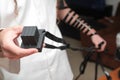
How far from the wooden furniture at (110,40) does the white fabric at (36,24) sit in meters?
1.07

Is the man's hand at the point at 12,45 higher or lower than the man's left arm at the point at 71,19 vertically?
higher

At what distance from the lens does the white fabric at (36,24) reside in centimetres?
73

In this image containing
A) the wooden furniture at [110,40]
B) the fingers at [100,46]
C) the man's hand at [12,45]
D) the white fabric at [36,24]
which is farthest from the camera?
the wooden furniture at [110,40]

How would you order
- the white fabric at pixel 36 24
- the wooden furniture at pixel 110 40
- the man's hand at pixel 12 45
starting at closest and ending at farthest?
the man's hand at pixel 12 45 < the white fabric at pixel 36 24 < the wooden furniture at pixel 110 40

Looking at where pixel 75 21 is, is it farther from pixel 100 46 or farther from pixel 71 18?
pixel 100 46

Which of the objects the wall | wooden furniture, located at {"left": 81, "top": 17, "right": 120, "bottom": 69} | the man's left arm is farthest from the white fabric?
the wall

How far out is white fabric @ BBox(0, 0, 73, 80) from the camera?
0.73 metres

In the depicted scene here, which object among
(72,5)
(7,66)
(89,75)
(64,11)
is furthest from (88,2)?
(7,66)

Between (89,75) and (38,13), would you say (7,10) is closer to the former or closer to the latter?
(38,13)

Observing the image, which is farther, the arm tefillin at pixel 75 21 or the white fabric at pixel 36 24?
the arm tefillin at pixel 75 21

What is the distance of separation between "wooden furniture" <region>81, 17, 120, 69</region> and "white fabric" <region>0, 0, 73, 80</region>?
1.07m

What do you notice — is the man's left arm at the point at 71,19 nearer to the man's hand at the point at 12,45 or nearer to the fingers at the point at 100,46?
the fingers at the point at 100,46

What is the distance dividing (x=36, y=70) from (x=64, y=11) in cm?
29

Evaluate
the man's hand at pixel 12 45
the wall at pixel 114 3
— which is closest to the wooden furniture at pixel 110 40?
the wall at pixel 114 3
